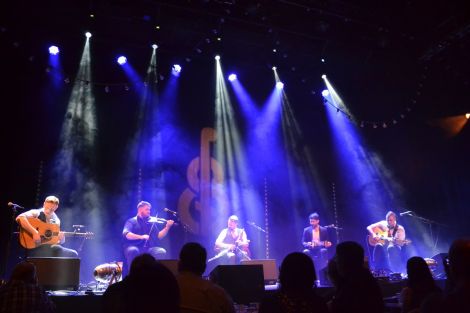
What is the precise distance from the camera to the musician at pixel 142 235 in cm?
795

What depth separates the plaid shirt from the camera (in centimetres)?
374

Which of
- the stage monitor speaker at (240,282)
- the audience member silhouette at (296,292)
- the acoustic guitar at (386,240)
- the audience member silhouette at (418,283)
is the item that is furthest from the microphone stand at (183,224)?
the audience member silhouette at (296,292)

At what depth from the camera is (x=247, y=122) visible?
11031 mm

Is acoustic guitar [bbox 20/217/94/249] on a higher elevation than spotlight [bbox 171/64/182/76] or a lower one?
lower

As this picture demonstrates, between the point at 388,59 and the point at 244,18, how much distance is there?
440 cm

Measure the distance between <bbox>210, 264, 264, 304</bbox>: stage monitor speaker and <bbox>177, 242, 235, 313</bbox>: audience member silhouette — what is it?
5.60ft

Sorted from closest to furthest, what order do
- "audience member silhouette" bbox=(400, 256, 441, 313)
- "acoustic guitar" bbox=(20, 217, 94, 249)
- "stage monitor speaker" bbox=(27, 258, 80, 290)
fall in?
"audience member silhouette" bbox=(400, 256, 441, 313) < "stage monitor speaker" bbox=(27, 258, 80, 290) < "acoustic guitar" bbox=(20, 217, 94, 249)

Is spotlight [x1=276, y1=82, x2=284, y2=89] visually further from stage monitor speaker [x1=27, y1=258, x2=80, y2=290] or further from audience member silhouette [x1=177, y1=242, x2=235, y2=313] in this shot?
audience member silhouette [x1=177, y1=242, x2=235, y2=313]

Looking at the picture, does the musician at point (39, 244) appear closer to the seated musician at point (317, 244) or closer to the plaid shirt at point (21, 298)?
the plaid shirt at point (21, 298)

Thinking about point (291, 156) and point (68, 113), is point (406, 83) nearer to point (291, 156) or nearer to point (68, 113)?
point (291, 156)

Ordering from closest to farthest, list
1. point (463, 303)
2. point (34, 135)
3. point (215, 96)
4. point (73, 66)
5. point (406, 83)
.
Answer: point (463, 303) → point (34, 135) → point (73, 66) → point (215, 96) → point (406, 83)

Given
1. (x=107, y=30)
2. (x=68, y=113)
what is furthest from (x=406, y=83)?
(x=68, y=113)

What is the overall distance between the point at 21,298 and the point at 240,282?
2178 millimetres

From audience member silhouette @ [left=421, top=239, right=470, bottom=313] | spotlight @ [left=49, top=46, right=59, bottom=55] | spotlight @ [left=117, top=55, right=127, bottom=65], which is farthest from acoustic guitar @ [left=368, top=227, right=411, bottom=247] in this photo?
spotlight @ [left=49, top=46, right=59, bottom=55]
